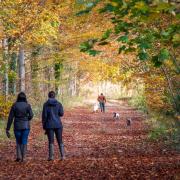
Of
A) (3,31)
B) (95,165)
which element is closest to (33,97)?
A: (3,31)

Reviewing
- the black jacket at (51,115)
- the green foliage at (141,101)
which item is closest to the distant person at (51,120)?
the black jacket at (51,115)

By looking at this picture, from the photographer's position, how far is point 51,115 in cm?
1352

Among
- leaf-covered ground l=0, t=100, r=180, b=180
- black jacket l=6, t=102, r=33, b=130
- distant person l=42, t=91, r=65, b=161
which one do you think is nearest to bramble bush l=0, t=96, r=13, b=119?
leaf-covered ground l=0, t=100, r=180, b=180

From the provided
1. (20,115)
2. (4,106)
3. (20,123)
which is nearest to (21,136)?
(20,123)

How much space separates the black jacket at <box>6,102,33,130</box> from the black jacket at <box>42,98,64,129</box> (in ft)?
1.57

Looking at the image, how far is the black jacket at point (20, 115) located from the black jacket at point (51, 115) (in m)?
0.48

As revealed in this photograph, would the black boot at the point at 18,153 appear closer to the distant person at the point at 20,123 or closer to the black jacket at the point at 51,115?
the distant person at the point at 20,123

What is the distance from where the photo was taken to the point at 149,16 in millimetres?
5133

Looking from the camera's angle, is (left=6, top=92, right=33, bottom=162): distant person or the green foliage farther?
the green foliage

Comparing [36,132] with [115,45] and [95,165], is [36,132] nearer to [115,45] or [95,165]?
[115,45]

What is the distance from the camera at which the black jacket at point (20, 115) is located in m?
13.3

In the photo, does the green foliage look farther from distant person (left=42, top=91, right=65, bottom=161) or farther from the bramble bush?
distant person (left=42, top=91, right=65, bottom=161)

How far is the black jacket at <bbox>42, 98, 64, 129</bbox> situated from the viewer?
13445 mm

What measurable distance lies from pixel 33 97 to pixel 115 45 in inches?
375
